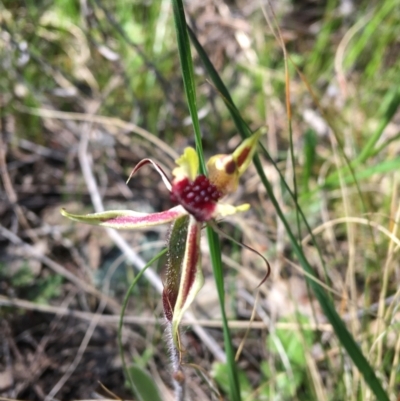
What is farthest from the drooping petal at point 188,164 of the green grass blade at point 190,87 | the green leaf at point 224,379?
the green leaf at point 224,379

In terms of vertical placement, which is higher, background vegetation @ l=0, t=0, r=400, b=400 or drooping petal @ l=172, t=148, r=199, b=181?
background vegetation @ l=0, t=0, r=400, b=400

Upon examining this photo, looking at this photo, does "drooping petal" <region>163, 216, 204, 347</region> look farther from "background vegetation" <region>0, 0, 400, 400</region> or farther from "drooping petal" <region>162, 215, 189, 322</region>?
"background vegetation" <region>0, 0, 400, 400</region>

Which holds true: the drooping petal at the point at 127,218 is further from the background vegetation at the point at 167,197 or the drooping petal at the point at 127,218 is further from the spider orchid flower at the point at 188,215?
the background vegetation at the point at 167,197

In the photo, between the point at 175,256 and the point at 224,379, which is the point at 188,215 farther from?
the point at 224,379

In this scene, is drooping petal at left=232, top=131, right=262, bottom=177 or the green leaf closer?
drooping petal at left=232, top=131, right=262, bottom=177

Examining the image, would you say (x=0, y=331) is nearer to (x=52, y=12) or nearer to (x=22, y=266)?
(x=22, y=266)

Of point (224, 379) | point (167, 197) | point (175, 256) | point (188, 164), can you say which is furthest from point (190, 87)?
point (167, 197)

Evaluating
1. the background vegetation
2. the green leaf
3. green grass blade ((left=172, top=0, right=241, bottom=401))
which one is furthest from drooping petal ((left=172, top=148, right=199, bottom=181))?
the green leaf
